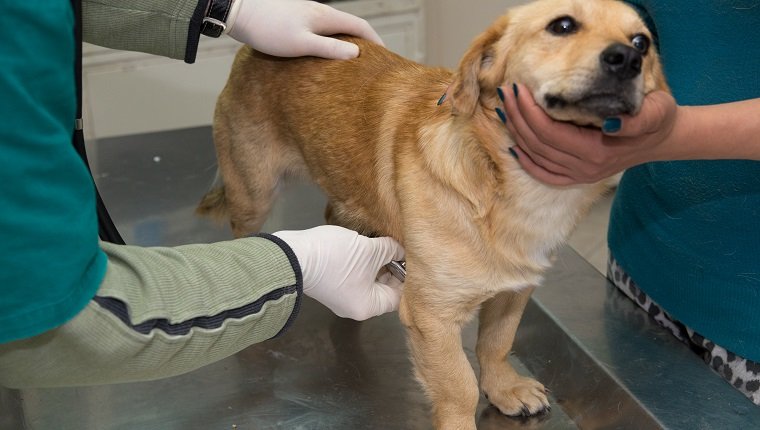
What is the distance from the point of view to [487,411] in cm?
139

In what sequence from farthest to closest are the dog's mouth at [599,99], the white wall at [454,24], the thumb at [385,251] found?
the white wall at [454,24] → the thumb at [385,251] → the dog's mouth at [599,99]

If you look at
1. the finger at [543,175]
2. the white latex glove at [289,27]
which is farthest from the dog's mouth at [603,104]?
the white latex glove at [289,27]

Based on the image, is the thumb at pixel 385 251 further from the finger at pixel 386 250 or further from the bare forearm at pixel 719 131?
the bare forearm at pixel 719 131

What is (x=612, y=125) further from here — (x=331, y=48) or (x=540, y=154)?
(x=331, y=48)

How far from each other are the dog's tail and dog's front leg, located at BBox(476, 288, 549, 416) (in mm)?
717

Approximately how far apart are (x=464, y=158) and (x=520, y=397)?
417mm

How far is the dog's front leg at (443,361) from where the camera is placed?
123 cm

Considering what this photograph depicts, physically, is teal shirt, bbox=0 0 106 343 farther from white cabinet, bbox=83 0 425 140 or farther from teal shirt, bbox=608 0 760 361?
white cabinet, bbox=83 0 425 140

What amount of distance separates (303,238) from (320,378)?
311 millimetres

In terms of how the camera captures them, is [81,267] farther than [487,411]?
No

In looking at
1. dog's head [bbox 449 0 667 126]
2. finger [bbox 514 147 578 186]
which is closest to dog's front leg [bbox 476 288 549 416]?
finger [bbox 514 147 578 186]

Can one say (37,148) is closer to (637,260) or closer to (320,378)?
(320,378)

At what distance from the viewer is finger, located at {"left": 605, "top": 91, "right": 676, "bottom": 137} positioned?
0.97 m

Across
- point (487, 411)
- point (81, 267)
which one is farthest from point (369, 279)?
point (81, 267)
